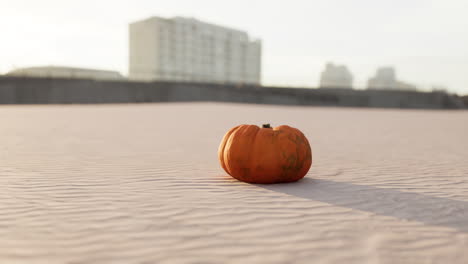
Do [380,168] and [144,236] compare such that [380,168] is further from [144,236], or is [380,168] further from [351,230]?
[144,236]

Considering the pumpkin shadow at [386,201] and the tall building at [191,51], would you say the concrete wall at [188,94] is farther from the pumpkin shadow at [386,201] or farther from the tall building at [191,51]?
the pumpkin shadow at [386,201]

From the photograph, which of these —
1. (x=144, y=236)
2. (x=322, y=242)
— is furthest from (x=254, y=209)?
(x=144, y=236)

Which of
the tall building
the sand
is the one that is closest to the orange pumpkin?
the sand

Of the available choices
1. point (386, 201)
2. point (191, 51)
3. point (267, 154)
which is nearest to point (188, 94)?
point (267, 154)

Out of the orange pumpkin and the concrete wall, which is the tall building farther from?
the orange pumpkin

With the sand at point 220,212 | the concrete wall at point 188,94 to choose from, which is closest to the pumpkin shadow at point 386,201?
the sand at point 220,212

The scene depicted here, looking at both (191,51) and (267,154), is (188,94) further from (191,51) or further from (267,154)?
(191,51)
